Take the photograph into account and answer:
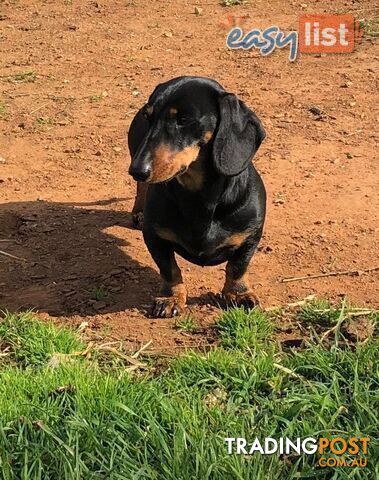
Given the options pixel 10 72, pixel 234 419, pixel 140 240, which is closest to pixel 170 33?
pixel 10 72

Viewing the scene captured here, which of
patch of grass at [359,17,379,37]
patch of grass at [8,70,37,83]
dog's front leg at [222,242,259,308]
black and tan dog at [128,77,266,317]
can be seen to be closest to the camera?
black and tan dog at [128,77,266,317]

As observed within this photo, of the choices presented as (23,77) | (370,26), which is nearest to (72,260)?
(23,77)

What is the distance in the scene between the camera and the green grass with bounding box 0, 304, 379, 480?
216 centimetres

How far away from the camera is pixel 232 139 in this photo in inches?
121

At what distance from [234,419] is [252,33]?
6.59 metres

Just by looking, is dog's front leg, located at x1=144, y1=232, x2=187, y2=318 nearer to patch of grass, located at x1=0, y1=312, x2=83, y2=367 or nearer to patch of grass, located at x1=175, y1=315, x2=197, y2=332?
patch of grass, located at x1=175, y1=315, x2=197, y2=332

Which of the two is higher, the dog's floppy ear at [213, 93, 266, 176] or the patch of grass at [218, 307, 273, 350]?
the dog's floppy ear at [213, 93, 266, 176]

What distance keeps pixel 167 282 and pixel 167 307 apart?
0.15 meters

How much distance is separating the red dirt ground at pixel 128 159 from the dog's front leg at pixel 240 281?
0.14 meters

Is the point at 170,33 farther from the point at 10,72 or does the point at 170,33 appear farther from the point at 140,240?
the point at 140,240

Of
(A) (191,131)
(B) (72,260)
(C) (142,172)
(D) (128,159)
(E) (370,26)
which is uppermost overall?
(A) (191,131)

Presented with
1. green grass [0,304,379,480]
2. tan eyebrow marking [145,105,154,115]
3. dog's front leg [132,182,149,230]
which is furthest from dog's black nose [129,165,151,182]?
dog's front leg [132,182,149,230]

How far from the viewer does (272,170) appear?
16.7ft

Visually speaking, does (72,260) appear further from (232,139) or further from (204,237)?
(232,139)
